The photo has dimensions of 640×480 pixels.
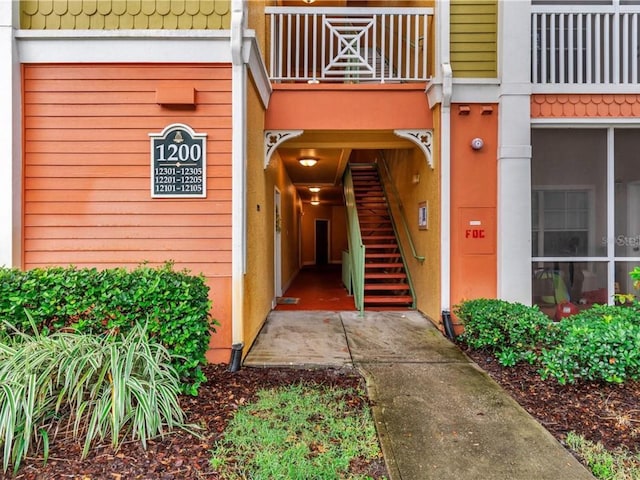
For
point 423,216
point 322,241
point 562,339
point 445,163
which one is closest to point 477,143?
point 445,163

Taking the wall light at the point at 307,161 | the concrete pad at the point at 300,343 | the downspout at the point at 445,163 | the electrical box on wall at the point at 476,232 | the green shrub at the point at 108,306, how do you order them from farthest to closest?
the wall light at the point at 307,161
the electrical box on wall at the point at 476,232
the downspout at the point at 445,163
the concrete pad at the point at 300,343
the green shrub at the point at 108,306

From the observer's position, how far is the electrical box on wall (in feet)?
13.9

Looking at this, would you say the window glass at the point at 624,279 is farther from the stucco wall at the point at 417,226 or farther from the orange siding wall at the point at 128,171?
the orange siding wall at the point at 128,171

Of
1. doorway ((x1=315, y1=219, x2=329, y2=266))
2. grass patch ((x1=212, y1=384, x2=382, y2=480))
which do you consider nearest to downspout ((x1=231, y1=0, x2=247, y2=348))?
grass patch ((x1=212, y1=384, x2=382, y2=480))

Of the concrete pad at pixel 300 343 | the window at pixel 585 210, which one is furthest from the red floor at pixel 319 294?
the window at pixel 585 210

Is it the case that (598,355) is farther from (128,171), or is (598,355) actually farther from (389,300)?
(128,171)

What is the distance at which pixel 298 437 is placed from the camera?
7.02ft

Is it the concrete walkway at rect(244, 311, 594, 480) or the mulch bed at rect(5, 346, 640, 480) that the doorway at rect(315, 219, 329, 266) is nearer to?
the concrete walkway at rect(244, 311, 594, 480)

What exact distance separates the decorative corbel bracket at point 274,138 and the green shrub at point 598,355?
142 inches

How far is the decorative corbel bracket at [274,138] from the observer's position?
14.5 feet

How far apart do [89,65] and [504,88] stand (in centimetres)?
459

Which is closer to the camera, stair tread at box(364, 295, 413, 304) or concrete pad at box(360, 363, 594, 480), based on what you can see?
concrete pad at box(360, 363, 594, 480)

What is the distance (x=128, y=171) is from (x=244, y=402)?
96.7 inches

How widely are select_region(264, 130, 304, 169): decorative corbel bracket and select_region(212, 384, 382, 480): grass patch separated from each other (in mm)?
2945
